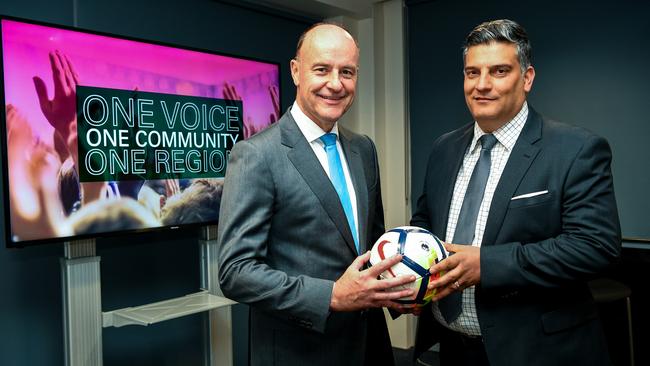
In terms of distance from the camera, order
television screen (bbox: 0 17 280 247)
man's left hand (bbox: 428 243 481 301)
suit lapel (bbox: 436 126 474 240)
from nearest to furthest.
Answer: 1. man's left hand (bbox: 428 243 481 301)
2. suit lapel (bbox: 436 126 474 240)
3. television screen (bbox: 0 17 280 247)

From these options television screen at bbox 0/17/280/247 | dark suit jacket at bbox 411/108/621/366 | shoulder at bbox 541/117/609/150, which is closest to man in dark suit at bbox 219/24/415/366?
dark suit jacket at bbox 411/108/621/366

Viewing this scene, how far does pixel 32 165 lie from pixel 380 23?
2.85 metres

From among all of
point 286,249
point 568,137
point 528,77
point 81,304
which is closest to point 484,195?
point 568,137

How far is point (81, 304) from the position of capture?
102 inches

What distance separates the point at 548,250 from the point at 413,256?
1.39 feet

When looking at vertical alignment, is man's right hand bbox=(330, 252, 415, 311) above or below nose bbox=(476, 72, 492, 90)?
below

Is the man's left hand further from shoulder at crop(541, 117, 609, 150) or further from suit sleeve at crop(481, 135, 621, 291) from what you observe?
shoulder at crop(541, 117, 609, 150)

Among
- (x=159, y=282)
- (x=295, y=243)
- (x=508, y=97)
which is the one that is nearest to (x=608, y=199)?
(x=508, y=97)

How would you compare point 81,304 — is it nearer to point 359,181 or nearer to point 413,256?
point 359,181

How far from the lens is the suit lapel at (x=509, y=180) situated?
5.32 feet

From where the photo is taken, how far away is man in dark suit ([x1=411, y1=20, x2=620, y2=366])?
156cm

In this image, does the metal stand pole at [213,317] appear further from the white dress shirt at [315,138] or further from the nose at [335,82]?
the nose at [335,82]

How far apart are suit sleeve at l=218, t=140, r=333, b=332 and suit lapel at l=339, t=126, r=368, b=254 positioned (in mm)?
250

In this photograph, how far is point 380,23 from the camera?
4.34 meters
